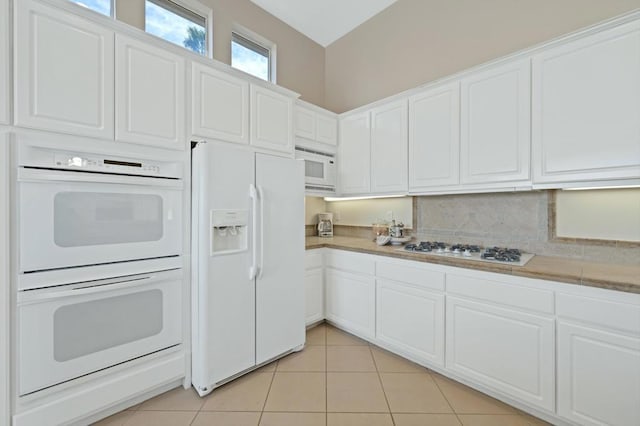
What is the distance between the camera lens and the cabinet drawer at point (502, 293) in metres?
1.53

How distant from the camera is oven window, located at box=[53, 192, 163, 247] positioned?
1.45m

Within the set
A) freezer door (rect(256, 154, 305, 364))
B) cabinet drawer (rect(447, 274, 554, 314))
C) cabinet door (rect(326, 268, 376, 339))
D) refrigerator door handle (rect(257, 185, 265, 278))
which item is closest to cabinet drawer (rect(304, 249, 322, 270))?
cabinet door (rect(326, 268, 376, 339))

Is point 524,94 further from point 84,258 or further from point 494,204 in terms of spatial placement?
point 84,258

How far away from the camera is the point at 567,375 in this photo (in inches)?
57.3

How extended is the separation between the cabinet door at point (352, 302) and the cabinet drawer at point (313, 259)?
150 mm

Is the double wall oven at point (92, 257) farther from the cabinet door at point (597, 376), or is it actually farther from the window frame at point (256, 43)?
the cabinet door at point (597, 376)

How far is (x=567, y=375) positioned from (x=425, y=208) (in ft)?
5.35

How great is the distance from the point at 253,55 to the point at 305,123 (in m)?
1.24

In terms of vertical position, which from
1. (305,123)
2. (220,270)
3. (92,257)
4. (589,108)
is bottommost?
(220,270)

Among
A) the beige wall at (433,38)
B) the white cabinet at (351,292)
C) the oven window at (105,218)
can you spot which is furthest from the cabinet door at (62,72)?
the beige wall at (433,38)

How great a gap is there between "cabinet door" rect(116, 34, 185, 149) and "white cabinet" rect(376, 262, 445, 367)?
6.38ft

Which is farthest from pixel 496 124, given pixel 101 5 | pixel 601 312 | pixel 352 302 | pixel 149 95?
pixel 101 5

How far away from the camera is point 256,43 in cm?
319

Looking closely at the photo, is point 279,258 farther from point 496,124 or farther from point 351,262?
point 496,124
